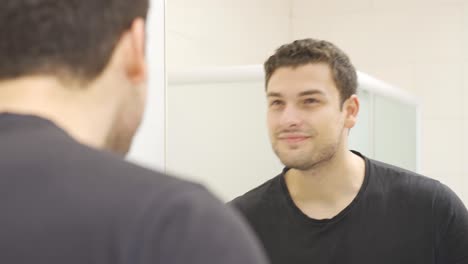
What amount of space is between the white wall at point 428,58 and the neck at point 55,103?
238 cm

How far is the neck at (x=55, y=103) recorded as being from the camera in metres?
0.49

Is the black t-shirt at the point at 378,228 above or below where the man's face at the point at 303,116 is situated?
below

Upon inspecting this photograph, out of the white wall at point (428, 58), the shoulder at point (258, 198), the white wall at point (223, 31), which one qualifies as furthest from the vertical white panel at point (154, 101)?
the white wall at point (428, 58)

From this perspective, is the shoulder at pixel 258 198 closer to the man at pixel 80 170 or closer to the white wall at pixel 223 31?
the white wall at pixel 223 31

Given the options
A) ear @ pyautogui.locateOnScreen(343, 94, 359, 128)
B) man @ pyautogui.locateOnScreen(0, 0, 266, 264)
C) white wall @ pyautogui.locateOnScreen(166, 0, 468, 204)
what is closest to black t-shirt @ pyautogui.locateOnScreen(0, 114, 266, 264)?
man @ pyautogui.locateOnScreen(0, 0, 266, 264)

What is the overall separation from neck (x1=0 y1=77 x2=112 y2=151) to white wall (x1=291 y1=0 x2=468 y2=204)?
7.81 ft

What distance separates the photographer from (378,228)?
58.1 inches

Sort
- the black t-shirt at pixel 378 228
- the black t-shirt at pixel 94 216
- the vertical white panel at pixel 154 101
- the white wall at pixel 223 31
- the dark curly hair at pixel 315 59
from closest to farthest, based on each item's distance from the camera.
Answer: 1. the black t-shirt at pixel 94 216
2. the vertical white panel at pixel 154 101
3. the black t-shirt at pixel 378 228
4. the dark curly hair at pixel 315 59
5. the white wall at pixel 223 31

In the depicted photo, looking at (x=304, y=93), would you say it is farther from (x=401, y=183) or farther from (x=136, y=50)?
(x=136, y=50)

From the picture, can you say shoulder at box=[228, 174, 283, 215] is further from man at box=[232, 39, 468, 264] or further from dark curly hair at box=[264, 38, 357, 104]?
dark curly hair at box=[264, 38, 357, 104]

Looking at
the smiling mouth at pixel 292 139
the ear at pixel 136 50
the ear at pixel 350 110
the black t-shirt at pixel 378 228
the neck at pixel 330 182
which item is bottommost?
the black t-shirt at pixel 378 228

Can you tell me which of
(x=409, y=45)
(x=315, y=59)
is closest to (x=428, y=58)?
(x=409, y=45)

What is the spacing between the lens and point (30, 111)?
49cm

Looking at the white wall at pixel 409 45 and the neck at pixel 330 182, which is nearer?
the neck at pixel 330 182
